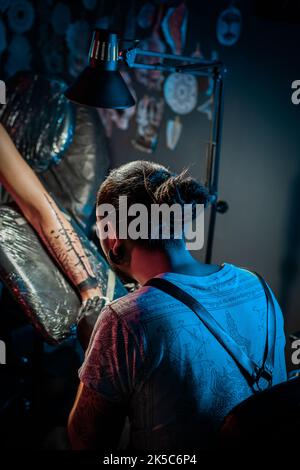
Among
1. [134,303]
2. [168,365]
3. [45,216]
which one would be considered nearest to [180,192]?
[134,303]

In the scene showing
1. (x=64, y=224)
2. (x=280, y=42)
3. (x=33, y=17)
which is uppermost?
(x=33, y=17)

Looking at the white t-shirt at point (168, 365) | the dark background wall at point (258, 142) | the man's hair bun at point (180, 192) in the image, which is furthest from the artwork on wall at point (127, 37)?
the white t-shirt at point (168, 365)

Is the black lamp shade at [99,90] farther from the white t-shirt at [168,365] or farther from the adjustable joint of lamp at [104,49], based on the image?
the white t-shirt at [168,365]

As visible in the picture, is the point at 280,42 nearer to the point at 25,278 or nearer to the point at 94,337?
the point at 25,278

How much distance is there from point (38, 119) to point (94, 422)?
218 cm

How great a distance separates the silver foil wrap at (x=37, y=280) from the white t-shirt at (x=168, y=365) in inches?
32.6

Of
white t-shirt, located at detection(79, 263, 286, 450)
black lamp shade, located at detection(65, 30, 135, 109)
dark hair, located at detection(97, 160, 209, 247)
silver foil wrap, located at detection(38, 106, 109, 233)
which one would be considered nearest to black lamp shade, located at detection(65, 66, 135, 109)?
black lamp shade, located at detection(65, 30, 135, 109)

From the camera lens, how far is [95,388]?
4.33 feet

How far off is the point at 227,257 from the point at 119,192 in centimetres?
206

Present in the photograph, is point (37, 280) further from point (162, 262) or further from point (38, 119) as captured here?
point (38, 119)

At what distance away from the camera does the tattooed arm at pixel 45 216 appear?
2330 millimetres

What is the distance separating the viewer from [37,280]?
221cm
